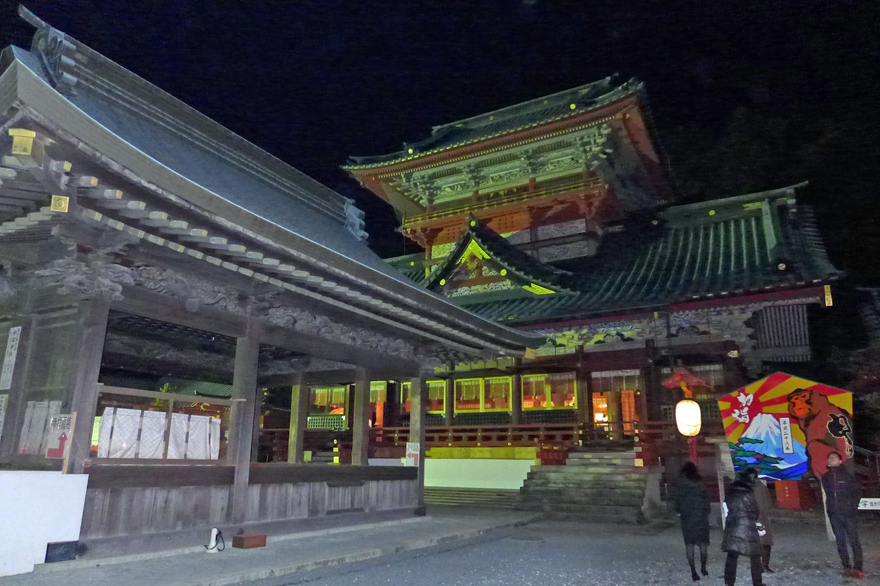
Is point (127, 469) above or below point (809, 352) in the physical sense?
below

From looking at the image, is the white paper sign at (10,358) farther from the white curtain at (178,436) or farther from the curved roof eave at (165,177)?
the curved roof eave at (165,177)

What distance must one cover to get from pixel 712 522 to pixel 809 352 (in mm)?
5910

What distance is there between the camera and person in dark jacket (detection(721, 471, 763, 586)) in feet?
22.8

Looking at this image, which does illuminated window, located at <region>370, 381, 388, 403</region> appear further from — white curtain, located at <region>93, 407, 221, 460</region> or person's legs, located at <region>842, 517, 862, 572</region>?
person's legs, located at <region>842, 517, 862, 572</region>

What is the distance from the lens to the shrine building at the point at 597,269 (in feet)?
52.9

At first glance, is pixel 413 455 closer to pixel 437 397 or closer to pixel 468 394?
pixel 468 394

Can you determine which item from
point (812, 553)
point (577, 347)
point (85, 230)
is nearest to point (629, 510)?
point (812, 553)

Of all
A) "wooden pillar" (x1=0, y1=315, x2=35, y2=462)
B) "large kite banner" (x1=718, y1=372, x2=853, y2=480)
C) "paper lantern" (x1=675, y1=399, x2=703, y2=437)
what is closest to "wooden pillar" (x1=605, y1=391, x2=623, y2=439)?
"large kite banner" (x1=718, y1=372, x2=853, y2=480)

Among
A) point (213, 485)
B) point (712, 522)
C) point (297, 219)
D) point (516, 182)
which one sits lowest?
point (712, 522)

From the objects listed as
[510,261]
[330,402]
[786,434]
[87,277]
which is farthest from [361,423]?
[330,402]

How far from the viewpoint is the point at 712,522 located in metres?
14.2

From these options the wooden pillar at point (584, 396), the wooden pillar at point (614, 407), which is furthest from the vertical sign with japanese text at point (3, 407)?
the wooden pillar at point (614, 407)

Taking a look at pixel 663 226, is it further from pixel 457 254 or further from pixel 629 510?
pixel 629 510

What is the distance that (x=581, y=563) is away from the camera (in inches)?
356
